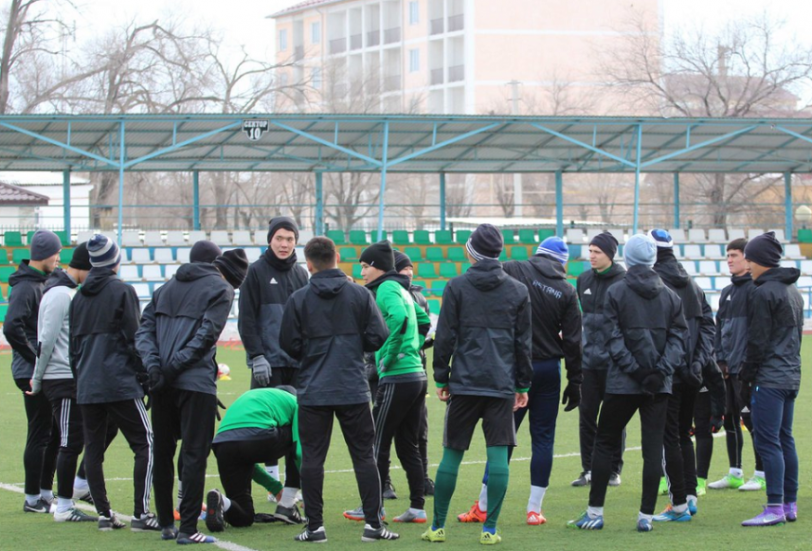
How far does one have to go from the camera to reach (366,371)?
7.52 meters

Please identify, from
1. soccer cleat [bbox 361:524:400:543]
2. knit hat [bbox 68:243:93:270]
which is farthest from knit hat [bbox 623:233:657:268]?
knit hat [bbox 68:243:93:270]

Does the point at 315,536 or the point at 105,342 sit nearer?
the point at 315,536

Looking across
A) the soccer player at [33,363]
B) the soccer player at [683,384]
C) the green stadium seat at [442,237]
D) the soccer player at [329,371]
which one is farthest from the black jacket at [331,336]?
the green stadium seat at [442,237]

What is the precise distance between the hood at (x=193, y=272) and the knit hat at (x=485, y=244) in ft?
5.33

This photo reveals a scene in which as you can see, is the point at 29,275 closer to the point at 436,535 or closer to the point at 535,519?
the point at 436,535

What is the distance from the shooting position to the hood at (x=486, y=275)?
717cm

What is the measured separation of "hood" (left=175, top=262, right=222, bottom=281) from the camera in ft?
23.7

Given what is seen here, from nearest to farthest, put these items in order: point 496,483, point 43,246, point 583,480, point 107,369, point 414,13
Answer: point 496,483 → point 107,369 → point 43,246 → point 583,480 → point 414,13

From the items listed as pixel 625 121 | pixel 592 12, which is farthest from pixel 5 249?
pixel 592 12

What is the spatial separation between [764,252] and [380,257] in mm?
2586

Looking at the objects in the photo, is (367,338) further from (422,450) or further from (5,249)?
(5,249)

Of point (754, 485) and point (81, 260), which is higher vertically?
point (81, 260)

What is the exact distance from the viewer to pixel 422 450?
8.89 m

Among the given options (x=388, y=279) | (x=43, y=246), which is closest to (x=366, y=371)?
(x=388, y=279)
